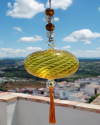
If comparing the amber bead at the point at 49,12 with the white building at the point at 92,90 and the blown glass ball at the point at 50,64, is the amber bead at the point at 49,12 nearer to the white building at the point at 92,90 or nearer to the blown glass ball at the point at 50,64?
the blown glass ball at the point at 50,64

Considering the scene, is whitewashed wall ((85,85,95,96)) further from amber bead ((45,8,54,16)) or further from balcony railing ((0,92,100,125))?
amber bead ((45,8,54,16))

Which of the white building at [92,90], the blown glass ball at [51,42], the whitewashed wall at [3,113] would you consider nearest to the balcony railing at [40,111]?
the whitewashed wall at [3,113]

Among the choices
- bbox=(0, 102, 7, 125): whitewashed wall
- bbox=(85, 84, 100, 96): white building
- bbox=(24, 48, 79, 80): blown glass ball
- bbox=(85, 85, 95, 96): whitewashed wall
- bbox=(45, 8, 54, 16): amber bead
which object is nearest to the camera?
bbox=(24, 48, 79, 80): blown glass ball

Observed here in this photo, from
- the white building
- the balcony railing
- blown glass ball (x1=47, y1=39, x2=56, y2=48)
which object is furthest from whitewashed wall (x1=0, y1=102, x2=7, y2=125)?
the white building

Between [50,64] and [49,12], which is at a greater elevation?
[49,12]

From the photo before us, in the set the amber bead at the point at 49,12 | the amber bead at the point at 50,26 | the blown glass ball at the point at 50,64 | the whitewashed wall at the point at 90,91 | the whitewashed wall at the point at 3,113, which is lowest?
the whitewashed wall at the point at 90,91

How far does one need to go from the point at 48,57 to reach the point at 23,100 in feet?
5.01

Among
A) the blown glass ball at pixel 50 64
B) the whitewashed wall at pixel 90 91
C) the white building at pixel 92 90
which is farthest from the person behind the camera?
the whitewashed wall at pixel 90 91

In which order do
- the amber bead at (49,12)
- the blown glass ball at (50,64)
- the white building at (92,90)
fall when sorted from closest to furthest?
the blown glass ball at (50,64)
the amber bead at (49,12)
the white building at (92,90)

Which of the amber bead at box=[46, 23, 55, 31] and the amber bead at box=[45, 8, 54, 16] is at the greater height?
the amber bead at box=[45, 8, 54, 16]

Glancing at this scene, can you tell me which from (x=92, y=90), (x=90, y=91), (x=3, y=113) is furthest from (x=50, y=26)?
(x=90, y=91)

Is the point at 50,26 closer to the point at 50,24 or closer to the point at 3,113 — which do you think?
the point at 50,24

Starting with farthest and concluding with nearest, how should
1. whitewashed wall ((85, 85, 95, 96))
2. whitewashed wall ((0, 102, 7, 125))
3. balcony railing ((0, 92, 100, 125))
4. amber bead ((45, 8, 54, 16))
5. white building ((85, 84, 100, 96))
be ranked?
whitewashed wall ((85, 85, 95, 96)) < white building ((85, 84, 100, 96)) < whitewashed wall ((0, 102, 7, 125)) < balcony railing ((0, 92, 100, 125)) < amber bead ((45, 8, 54, 16))

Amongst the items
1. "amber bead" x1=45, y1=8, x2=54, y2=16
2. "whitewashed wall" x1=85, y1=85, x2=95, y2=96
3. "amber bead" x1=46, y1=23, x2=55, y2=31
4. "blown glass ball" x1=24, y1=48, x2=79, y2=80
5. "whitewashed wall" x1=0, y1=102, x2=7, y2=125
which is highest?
"amber bead" x1=45, y1=8, x2=54, y2=16
